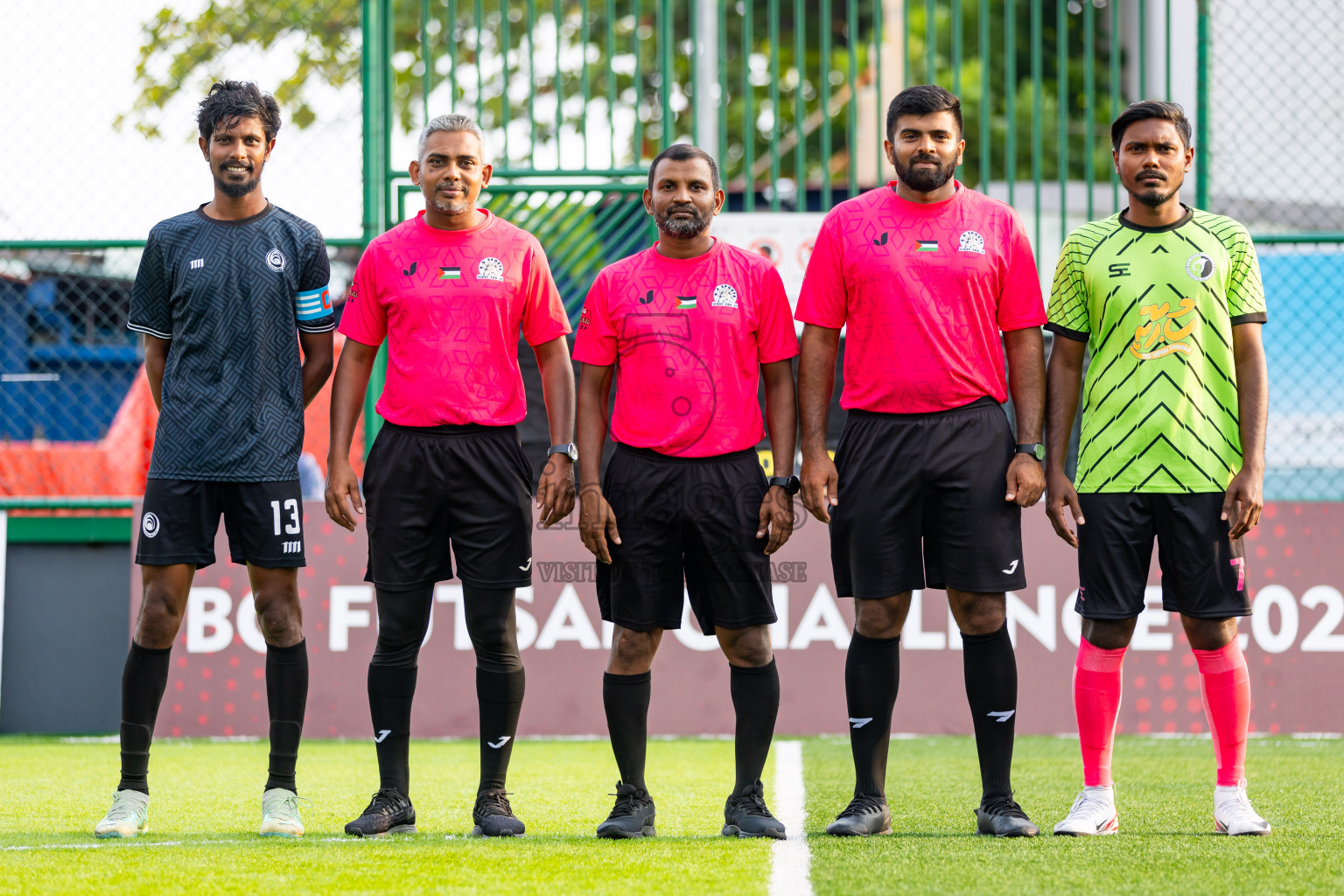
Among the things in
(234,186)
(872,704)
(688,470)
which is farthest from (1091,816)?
(234,186)

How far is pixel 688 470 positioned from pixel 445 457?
0.72 m

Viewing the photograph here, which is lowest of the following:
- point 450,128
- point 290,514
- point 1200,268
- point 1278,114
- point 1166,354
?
point 290,514

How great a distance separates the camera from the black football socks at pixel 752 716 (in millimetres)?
4125

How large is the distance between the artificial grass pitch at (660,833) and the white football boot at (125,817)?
52 mm

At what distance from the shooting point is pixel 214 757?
650cm

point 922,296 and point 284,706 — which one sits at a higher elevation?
point 922,296

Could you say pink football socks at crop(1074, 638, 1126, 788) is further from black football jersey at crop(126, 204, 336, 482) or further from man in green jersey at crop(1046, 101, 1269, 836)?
black football jersey at crop(126, 204, 336, 482)

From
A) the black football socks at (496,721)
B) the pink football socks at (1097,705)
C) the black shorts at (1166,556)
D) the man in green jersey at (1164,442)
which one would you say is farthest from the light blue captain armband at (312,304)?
the pink football socks at (1097,705)

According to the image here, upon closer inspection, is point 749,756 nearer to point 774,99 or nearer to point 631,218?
point 631,218

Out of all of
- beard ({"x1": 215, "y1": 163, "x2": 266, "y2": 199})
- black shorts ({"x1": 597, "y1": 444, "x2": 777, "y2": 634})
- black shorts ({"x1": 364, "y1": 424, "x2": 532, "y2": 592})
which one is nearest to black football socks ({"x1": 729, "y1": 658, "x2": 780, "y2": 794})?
black shorts ({"x1": 597, "y1": 444, "x2": 777, "y2": 634})

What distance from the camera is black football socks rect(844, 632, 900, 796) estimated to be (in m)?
4.15

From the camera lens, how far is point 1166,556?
13.8 feet

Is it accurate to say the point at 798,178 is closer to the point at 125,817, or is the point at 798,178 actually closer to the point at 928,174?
the point at 928,174

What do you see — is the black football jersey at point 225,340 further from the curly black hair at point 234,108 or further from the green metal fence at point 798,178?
Result: the green metal fence at point 798,178
